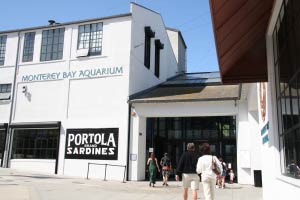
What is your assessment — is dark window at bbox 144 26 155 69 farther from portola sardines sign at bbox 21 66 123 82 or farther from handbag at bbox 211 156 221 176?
handbag at bbox 211 156 221 176

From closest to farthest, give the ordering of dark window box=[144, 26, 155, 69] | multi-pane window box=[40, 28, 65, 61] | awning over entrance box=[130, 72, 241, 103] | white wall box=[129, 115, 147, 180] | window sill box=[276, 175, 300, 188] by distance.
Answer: window sill box=[276, 175, 300, 188]
awning over entrance box=[130, 72, 241, 103]
white wall box=[129, 115, 147, 180]
multi-pane window box=[40, 28, 65, 61]
dark window box=[144, 26, 155, 69]

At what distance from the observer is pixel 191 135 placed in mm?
23656

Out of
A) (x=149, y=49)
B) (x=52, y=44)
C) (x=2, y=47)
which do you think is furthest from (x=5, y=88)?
(x=149, y=49)

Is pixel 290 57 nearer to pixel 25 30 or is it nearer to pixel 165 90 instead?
pixel 165 90

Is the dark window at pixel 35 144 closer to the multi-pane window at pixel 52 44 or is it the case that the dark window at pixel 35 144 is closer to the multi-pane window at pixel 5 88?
the multi-pane window at pixel 5 88

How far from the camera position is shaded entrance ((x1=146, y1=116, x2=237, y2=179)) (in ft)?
74.8

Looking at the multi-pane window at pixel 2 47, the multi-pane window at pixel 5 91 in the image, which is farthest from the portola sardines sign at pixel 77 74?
the multi-pane window at pixel 2 47

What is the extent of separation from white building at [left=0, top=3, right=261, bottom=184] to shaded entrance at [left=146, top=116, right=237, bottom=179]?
64mm

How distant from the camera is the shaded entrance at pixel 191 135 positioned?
22.8 meters

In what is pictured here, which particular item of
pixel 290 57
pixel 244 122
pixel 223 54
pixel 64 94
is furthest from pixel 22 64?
pixel 290 57

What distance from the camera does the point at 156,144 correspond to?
23.9 m

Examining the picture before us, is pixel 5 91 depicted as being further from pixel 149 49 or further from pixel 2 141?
pixel 149 49

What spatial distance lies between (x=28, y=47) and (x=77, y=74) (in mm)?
4926

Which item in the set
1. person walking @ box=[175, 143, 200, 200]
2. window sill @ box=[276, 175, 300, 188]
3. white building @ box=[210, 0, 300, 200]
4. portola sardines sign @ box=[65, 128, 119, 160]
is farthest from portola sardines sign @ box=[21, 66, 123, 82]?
window sill @ box=[276, 175, 300, 188]
